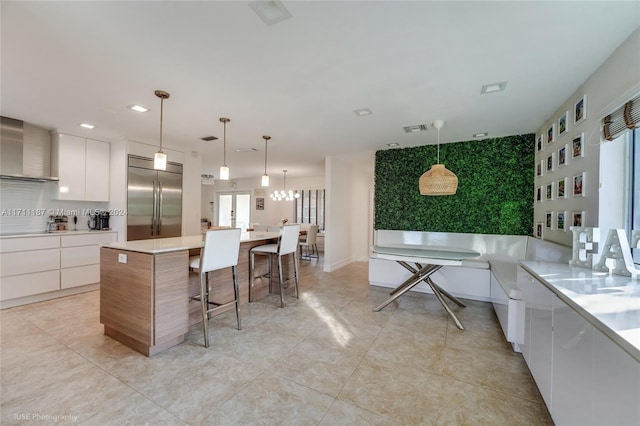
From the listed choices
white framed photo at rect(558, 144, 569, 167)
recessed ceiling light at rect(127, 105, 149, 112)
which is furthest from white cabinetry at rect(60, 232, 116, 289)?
white framed photo at rect(558, 144, 569, 167)

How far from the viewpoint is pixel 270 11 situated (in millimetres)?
1605

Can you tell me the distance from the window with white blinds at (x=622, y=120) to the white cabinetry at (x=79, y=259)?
556cm

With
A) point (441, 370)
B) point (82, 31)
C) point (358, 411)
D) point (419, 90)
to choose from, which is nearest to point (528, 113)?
point (419, 90)

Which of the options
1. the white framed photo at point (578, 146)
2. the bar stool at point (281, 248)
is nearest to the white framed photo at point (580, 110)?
the white framed photo at point (578, 146)

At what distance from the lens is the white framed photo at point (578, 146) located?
2.41 m

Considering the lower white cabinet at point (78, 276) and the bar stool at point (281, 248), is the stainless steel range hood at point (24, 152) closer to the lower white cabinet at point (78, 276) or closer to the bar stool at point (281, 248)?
the lower white cabinet at point (78, 276)

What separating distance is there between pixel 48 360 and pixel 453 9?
393cm

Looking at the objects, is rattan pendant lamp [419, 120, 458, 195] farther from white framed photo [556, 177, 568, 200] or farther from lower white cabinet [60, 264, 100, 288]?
lower white cabinet [60, 264, 100, 288]

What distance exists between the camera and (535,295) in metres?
1.84

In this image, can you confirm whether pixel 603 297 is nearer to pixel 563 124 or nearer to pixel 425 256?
pixel 425 256

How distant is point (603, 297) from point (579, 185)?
169 cm

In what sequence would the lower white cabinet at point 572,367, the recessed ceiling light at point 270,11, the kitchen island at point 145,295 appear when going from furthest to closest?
the kitchen island at point 145,295
the recessed ceiling light at point 270,11
the lower white cabinet at point 572,367

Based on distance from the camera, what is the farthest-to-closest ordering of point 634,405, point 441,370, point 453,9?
point 441,370, point 453,9, point 634,405

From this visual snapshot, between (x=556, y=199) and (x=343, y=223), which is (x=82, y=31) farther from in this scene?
(x=343, y=223)
